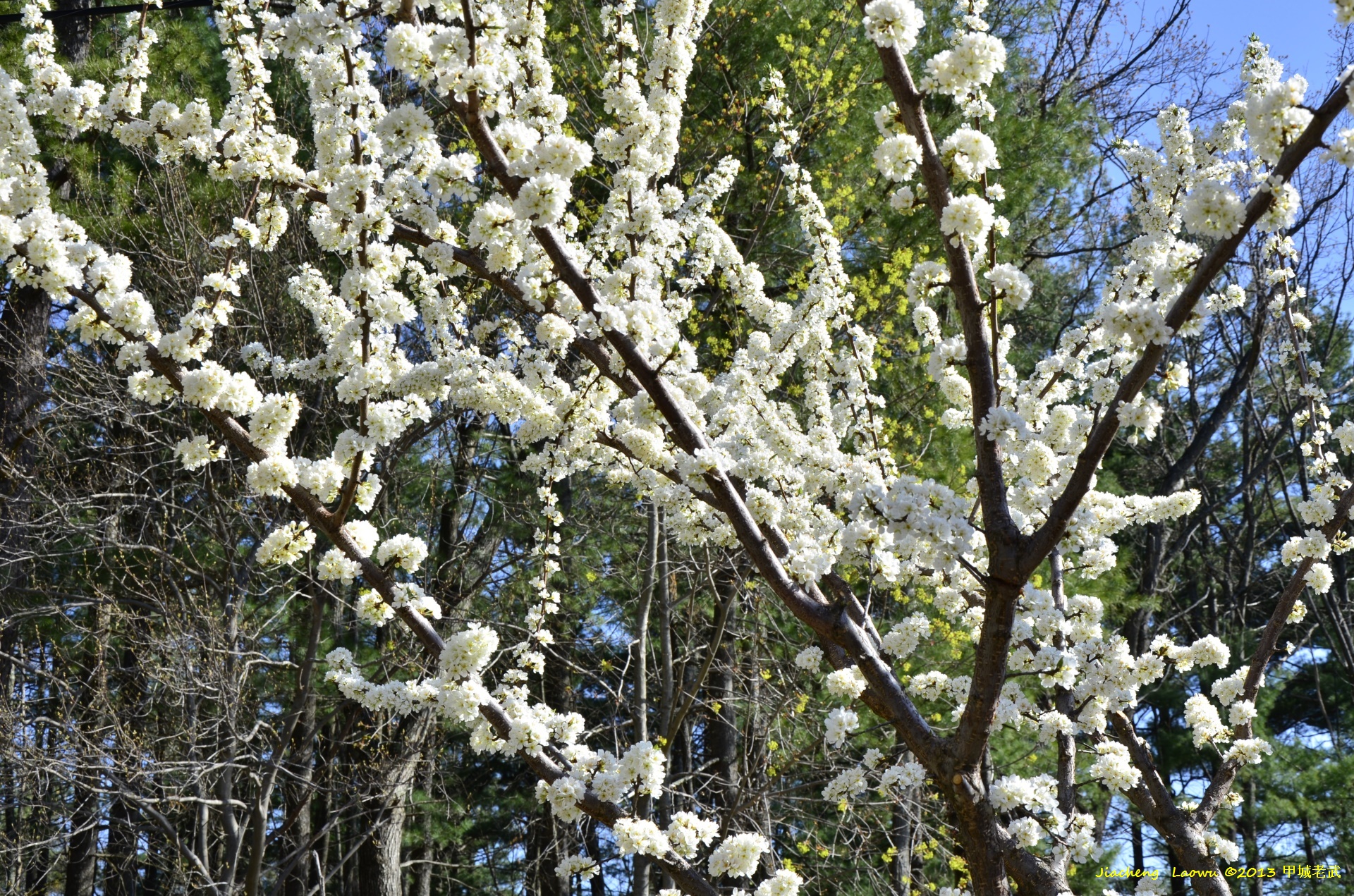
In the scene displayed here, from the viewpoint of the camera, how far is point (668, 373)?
3.81 m

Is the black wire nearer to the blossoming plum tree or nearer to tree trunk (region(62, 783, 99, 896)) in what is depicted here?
the blossoming plum tree

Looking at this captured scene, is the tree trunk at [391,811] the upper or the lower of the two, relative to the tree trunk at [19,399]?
lower

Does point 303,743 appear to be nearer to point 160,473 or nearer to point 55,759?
point 55,759

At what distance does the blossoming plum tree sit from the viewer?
8.46 feet

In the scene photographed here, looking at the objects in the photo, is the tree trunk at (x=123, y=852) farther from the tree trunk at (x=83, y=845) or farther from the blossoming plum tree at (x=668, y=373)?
the blossoming plum tree at (x=668, y=373)

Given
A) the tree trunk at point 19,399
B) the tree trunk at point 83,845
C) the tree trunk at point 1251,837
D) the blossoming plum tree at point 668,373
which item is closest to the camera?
the blossoming plum tree at point 668,373

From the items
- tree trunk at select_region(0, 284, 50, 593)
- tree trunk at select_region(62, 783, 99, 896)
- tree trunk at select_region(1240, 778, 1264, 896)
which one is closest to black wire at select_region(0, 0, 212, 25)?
tree trunk at select_region(0, 284, 50, 593)

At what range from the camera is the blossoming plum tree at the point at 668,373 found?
2580 millimetres

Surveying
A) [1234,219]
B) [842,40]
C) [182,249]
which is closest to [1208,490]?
[842,40]

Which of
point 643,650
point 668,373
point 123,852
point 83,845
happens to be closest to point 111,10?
point 668,373

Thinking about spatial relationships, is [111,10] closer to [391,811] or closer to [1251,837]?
[391,811]

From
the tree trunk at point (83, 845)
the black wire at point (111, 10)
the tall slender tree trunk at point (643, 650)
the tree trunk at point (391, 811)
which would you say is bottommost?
the tree trunk at point (83, 845)

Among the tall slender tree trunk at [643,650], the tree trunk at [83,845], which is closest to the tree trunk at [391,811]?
the tall slender tree trunk at [643,650]

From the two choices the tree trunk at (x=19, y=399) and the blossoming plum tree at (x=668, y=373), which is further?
the tree trunk at (x=19, y=399)
